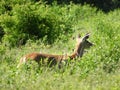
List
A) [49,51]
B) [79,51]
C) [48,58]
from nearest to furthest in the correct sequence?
1. [48,58]
2. [79,51]
3. [49,51]

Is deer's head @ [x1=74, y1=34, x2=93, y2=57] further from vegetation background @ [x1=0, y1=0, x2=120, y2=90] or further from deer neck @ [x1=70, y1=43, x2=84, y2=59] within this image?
vegetation background @ [x1=0, y1=0, x2=120, y2=90]

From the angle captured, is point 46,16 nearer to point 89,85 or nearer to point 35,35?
point 35,35

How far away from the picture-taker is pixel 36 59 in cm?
949

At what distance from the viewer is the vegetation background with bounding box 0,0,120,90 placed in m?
7.16

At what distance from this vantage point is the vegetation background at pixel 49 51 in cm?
716

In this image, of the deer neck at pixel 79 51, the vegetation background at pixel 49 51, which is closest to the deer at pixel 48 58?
the deer neck at pixel 79 51

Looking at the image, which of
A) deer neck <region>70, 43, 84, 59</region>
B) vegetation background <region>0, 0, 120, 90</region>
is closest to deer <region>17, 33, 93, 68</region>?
deer neck <region>70, 43, 84, 59</region>

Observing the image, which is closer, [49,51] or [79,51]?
[79,51]

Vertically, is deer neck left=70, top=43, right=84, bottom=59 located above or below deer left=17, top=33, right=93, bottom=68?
below

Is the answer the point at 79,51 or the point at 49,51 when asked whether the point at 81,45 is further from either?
the point at 49,51

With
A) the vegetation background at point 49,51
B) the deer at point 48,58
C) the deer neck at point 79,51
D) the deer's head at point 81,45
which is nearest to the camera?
the vegetation background at point 49,51

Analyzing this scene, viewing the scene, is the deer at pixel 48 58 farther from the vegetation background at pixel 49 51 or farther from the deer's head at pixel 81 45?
the vegetation background at pixel 49 51

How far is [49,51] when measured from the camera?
12.9 m

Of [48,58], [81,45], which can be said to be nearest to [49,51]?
[81,45]
